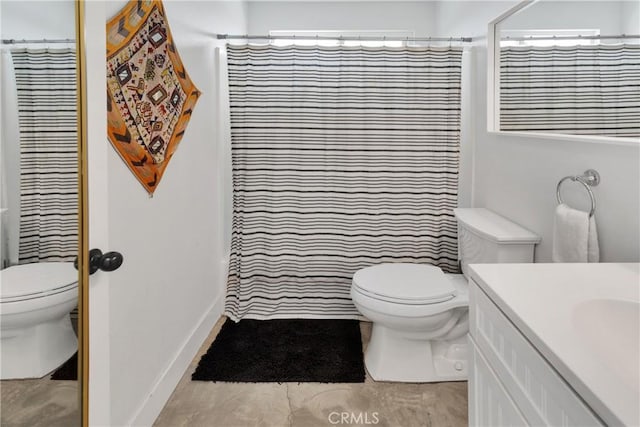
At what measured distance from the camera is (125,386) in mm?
1544

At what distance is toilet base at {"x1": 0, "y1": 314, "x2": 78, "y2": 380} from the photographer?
0.71 metres

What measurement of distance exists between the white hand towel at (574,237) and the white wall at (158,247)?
1.43 meters

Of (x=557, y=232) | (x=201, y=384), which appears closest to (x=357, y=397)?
(x=201, y=384)

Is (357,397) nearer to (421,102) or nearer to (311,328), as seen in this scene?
(311,328)

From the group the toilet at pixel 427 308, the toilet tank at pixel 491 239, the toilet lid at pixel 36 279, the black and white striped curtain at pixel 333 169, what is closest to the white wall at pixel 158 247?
the toilet lid at pixel 36 279

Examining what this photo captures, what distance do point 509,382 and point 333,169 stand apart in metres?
1.92

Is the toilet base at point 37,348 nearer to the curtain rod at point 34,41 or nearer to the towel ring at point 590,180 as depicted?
the curtain rod at point 34,41

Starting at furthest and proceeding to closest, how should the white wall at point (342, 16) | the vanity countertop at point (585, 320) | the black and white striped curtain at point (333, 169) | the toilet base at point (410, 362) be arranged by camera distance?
the white wall at point (342, 16)
the black and white striped curtain at point (333, 169)
the toilet base at point (410, 362)
the vanity countertop at point (585, 320)

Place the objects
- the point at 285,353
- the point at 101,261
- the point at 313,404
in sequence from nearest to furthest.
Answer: the point at 101,261 → the point at 313,404 → the point at 285,353

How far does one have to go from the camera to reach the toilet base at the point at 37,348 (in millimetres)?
715

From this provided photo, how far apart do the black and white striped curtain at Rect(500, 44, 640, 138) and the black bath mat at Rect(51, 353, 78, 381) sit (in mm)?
1590

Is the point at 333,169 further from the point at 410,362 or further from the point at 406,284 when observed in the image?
the point at 410,362

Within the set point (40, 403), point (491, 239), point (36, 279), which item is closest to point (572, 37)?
point (491, 239)

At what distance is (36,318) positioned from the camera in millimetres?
814
